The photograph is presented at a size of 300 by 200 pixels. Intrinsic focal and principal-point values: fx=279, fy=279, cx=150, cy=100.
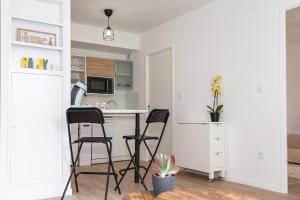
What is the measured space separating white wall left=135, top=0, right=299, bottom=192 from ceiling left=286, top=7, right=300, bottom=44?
49.0 inches

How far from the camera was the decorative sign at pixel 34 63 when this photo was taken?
10.6 feet

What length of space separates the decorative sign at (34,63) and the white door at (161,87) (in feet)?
8.21

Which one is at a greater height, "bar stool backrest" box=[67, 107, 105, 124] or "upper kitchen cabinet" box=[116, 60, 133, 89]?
"upper kitchen cabinet" box=[116, 60, 133, 89]

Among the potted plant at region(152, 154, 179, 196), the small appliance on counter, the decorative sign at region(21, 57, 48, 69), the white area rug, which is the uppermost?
the decorative sign at region(21, 57, 48, 69)

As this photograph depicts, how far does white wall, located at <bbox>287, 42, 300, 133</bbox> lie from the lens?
685cm

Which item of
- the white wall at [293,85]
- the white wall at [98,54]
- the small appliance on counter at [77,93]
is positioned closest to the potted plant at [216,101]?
the small appliance on counter at [77,93]

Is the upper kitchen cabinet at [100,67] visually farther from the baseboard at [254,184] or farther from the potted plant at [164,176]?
the potted plant at [164,176]

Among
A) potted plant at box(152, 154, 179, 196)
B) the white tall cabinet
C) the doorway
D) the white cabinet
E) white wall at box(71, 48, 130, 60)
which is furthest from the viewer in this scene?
the doorway

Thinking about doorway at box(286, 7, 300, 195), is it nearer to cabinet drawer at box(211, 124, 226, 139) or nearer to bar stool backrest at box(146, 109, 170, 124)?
cabinet drawer at box(211, 124, 226, 139)

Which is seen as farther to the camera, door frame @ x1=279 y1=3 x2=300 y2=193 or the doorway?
the doorway

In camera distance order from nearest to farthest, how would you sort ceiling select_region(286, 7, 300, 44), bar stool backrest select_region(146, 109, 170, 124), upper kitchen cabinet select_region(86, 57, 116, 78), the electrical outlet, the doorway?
bar stool backrest select_region(146, 109, 170, 124) < the electrical outlet < ceiling select_region(286, 7, 300, 44) < upper kitchen cabinet select_region(86, 57, 116, 78) < the doorway

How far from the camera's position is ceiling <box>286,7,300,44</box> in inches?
189

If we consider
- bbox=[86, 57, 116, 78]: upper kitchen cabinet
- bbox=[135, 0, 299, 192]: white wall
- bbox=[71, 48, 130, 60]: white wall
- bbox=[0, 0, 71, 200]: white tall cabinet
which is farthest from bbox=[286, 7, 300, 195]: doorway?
bbox=[0, 0, 71, 200]: white tall cabinet

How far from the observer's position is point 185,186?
3629 mm
